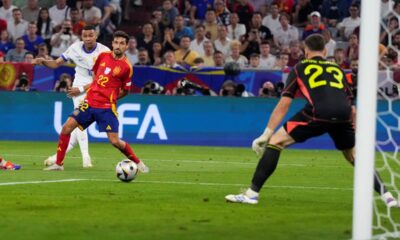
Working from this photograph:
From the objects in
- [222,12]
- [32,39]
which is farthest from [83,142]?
[222,12]

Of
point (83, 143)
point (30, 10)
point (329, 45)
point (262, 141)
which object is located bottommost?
point (83, 143)

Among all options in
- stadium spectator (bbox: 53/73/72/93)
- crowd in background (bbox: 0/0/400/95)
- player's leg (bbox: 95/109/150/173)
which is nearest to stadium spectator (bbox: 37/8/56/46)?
crowd in background (bbox: 0/0/400/95)

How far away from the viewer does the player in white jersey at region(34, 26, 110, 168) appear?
56.9 feet

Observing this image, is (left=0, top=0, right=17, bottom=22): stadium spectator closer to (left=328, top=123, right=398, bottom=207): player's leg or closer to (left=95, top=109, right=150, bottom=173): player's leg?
(left=95, top=109, right=150, bottom=173): player's leg

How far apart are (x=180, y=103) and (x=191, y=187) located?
999 cm

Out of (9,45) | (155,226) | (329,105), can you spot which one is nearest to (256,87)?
(9,45)

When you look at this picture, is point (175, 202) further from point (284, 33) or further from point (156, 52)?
point (284, 33)

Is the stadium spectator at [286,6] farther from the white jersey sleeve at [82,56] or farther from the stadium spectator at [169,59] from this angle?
the white jersey sleeve at [82,56]

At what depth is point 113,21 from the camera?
2933 centimetres

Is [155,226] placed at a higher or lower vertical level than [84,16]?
lower

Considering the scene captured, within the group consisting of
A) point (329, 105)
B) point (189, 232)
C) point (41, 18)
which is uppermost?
point (41, 18)

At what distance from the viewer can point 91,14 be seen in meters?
28.5

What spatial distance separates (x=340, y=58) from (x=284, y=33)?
3337 mm

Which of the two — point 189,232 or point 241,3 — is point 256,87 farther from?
point 189,232
